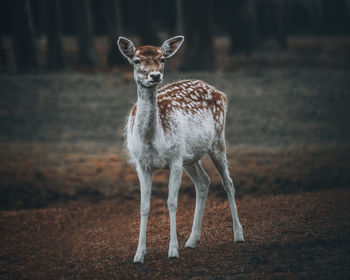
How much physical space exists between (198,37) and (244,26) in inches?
266

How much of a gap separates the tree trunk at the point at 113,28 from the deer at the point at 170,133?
18.7m

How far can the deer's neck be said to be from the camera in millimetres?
6832

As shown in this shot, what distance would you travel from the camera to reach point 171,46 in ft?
23.6

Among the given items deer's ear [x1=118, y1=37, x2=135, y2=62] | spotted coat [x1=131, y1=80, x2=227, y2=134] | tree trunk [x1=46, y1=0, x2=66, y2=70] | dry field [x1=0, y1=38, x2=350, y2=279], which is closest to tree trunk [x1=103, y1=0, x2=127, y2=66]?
tree trunk [x1=46, y1=0, x2=66, y2=70]

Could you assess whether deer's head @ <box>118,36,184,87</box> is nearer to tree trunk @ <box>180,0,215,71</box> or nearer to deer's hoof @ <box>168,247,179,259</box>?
deer's hoof @ <box>168,247,179,259</box>

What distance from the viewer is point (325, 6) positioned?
42594 mm

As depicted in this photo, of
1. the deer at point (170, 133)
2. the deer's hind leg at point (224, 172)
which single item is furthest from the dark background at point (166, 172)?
the deer at point (170, 133)

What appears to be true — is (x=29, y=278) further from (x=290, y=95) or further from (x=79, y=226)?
(x=290, y=95)

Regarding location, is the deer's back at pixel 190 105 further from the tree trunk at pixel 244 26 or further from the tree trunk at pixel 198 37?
the tree trunk at pixel 244 26

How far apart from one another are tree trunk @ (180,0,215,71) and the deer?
15454mm

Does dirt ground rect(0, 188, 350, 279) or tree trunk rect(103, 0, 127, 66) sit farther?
tree trunk rect(103, 0, 127, 66)

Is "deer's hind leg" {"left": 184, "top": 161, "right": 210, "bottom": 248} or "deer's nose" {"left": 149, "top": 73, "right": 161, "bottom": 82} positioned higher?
"deer's nose" {"left": 149, "top": 73, "right": 161, "bottom": 82}

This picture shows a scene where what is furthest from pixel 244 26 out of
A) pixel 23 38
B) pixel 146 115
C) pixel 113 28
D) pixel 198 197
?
pixel 146 115

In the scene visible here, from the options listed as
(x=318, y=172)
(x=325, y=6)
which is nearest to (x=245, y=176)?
(x=318, y=172)
